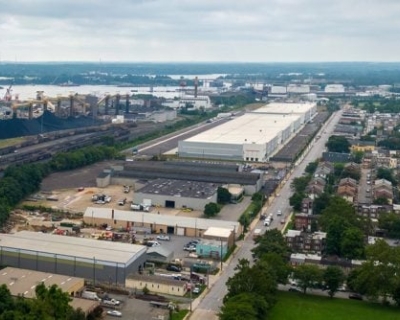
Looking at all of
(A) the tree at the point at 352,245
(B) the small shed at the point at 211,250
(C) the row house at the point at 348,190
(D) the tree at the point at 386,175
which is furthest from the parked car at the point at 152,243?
(D) the tree at the point at 386,175

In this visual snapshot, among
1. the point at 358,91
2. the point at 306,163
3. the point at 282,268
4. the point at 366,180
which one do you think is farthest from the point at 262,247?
the point at 358,91

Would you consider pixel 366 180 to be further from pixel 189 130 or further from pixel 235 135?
pixel 189 130

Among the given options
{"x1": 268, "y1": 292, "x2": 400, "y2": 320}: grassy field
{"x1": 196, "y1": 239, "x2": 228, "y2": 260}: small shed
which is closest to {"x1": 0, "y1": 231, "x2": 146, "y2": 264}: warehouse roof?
{"x1": 196, "y1": 239, "x2": 228, "y2": 260}: small shed

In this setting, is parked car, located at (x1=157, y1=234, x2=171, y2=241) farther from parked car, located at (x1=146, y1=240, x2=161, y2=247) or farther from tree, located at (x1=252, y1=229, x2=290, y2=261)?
tree, located at (x1=252, y1=229, x2=290, y2=261)

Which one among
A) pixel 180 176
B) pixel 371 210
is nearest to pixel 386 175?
pixel 371 210

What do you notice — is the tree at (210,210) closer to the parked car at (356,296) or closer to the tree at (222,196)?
the tree at (222,196)

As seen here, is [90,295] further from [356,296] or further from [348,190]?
[348,190]
